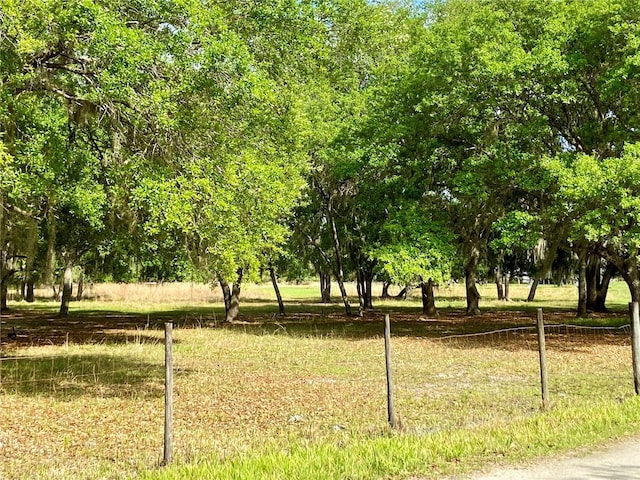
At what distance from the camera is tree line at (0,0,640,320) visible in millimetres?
9906

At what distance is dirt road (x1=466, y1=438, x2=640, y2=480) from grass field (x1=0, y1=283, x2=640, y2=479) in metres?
0.32

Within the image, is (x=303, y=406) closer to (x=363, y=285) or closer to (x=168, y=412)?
(x=168, y=412)

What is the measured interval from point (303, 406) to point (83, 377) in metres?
5.28

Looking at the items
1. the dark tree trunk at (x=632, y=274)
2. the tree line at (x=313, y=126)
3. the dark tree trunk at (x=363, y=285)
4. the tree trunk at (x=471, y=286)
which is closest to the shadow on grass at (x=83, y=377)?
the tree line at (x=313, y=126)

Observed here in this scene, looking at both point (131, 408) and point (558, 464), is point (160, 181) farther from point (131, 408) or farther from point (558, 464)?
point (558, 464)

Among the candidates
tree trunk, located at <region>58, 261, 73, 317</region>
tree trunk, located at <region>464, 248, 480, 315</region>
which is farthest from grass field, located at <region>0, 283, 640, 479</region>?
tree trunk, located at <region>58, 261, 73, 317</region>

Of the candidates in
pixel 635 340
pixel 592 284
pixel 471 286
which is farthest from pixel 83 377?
pixel 592 284

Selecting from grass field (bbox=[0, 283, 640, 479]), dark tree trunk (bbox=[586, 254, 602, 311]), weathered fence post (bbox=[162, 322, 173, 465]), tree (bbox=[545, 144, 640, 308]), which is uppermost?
tree (bbox=[545, 144, 640, 308])

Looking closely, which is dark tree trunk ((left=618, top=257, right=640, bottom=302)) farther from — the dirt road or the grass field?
the dirt road

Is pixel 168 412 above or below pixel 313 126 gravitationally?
below

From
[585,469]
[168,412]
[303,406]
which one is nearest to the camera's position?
[585,469]

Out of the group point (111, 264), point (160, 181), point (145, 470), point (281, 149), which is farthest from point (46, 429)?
point (111, 264)

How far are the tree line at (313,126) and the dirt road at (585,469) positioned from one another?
6189 millimetres

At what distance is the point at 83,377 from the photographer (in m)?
12.5
